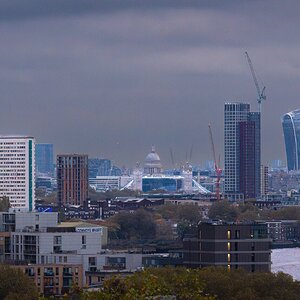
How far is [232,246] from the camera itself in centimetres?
8106

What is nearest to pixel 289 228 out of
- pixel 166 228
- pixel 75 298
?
pixel 166 228

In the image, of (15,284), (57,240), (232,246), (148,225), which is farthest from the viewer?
(148,225)

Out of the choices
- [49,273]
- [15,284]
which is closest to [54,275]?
[49,273]

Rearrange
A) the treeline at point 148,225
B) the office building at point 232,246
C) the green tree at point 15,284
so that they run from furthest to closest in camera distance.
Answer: the treeline at point 148,225
the office building at point 232,246
the green tree at point 15,284

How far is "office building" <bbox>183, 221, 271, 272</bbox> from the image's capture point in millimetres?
80750

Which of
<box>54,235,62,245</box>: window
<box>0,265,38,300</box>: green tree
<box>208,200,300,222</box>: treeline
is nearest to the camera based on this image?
<box>0,265,38,300</box>: green tree

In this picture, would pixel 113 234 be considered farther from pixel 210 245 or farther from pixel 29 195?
pixel 210 245

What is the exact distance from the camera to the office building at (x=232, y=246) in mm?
80750

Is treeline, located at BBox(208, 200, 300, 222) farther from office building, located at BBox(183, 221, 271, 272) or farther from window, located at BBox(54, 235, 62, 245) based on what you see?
office building, located at BBox(183, 221, 271, 272)

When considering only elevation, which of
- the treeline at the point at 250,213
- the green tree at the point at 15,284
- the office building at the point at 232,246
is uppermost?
the treeline at the point at 250,213

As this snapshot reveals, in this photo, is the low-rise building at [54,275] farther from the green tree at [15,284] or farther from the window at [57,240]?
the green tree at [15,284]

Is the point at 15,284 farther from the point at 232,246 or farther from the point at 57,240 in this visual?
the point at 57,240

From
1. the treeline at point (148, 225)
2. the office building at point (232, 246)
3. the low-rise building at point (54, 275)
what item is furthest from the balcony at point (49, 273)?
the treeline at point (148, 225)

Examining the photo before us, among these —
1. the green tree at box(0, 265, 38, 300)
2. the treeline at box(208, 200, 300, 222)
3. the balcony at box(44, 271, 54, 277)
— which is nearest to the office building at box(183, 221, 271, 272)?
the balcony at box(44, 271, 54, 277)
